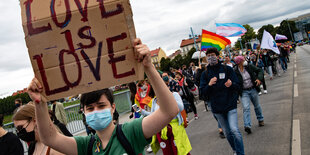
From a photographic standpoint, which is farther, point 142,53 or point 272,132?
point 272,132

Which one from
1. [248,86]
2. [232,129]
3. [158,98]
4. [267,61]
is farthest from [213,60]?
[267,61]

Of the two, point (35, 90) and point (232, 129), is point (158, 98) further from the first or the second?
point (232, 129)

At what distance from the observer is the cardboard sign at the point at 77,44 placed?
1677 millimetres

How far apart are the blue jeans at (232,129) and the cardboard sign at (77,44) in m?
3.16

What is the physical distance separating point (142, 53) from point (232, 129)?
328cm

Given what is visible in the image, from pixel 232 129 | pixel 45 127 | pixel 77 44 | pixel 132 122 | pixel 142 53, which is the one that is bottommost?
pixel 232 129

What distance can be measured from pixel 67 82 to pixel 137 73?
1.50 feet

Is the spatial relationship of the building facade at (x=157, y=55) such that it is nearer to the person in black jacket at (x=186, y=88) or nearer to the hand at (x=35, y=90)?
the person in black jacket at (x=186, y=88)

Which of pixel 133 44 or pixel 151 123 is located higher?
pixel 133 44

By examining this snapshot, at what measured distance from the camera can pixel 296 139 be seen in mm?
5008

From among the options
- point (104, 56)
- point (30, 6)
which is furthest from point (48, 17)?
point (104, 56)

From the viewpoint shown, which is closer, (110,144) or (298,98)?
(110,144)

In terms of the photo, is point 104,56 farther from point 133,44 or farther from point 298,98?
point 298,98

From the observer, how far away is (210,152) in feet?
17.6
